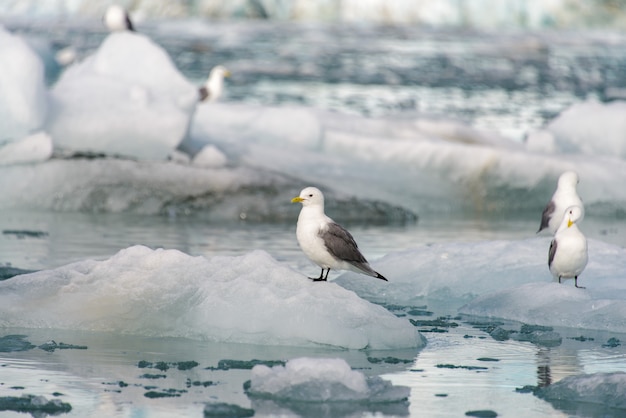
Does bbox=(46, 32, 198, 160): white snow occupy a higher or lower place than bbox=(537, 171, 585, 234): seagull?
higher

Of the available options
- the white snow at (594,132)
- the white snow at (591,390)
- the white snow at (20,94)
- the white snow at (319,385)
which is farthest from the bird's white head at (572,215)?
the white snow at (594,132)

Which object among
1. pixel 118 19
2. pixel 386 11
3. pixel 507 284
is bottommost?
pixel 507 284

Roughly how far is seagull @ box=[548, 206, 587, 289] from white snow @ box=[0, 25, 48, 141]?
213 inches

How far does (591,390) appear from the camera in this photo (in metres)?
4.26

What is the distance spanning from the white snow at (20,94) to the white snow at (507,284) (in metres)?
4.31

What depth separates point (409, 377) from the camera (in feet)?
15.0

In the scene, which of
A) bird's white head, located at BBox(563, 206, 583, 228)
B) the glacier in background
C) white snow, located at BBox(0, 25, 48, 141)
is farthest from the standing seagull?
the glacier in background

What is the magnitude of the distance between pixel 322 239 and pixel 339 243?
0.08 meters

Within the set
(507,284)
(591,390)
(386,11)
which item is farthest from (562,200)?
(386,11)

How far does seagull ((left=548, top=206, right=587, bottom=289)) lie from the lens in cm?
610

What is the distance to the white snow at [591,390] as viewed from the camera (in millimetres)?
4207

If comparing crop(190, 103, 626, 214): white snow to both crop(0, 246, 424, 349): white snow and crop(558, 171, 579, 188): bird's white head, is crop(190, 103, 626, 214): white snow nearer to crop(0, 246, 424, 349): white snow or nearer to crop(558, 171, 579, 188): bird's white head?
crop(558, 171, 579, 188): bird's white head

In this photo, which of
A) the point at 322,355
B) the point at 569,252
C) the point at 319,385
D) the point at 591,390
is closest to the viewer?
the point at 319,385

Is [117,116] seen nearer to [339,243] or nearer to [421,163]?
[421,163]
